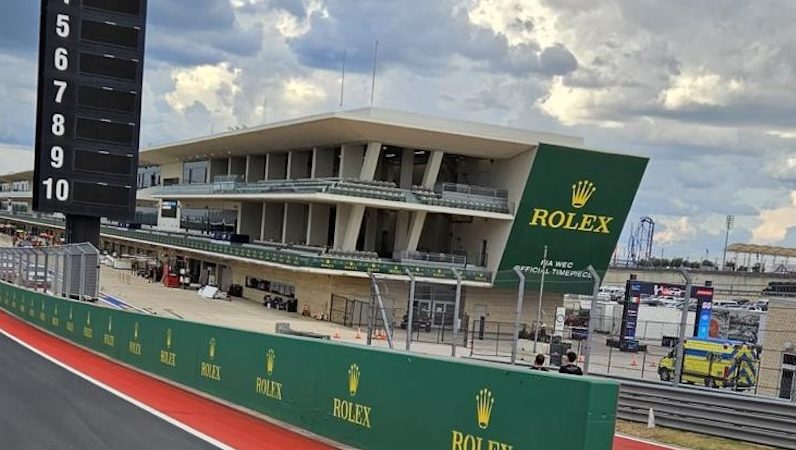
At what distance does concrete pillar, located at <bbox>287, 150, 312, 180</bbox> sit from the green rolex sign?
18.8m

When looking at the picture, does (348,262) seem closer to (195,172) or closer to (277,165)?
(277,165)

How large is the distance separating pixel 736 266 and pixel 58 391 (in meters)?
128

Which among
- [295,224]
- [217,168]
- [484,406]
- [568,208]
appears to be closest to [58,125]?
[484,406]

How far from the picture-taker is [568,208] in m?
50.2

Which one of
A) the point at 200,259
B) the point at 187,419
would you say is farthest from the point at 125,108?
the point at 200,259

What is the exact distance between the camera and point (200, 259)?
6950 cm

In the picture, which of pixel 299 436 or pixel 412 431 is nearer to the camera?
pixel 412 431

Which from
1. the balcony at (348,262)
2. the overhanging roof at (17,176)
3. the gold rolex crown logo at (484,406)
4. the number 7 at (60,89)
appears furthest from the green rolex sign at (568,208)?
the overhanging roof at (17,176)

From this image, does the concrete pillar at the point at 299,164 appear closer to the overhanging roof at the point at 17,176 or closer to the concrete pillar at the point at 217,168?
the concrete pillar at the point at 217,168

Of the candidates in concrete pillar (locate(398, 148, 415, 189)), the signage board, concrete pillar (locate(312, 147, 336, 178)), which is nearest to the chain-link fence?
the signage board

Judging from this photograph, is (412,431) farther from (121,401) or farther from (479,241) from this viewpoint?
(479,241)

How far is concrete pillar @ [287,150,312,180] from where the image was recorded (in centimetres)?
5981

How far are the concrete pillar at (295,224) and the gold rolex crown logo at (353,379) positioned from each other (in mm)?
50909

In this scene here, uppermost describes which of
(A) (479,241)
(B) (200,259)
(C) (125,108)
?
(C) (125,108)
